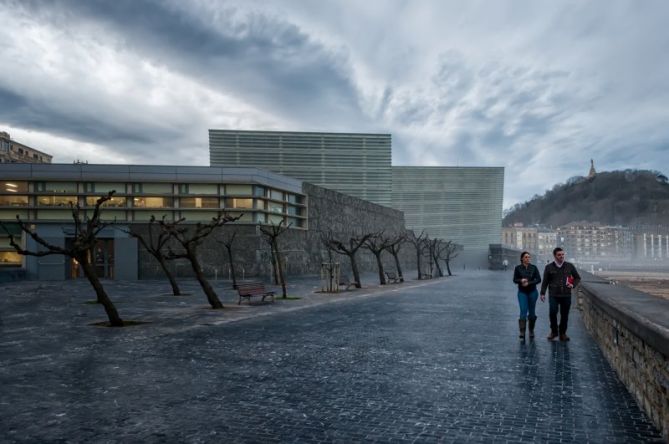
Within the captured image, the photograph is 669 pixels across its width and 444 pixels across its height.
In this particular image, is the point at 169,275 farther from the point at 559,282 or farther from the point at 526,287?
the point at 559,282

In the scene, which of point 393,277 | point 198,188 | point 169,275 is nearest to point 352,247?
point 393,277

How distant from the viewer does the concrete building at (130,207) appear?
Result: 41875 mm

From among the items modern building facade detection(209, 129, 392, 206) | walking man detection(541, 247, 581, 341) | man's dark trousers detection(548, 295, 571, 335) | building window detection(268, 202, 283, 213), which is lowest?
man's dark trousers detection(548, 295, 571, 335)

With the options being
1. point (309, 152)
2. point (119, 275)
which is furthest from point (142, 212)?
point (309, 152)

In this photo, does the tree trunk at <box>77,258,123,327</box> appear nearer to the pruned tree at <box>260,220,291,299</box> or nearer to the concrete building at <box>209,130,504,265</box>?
the pruned tree at <box>260,220,291,299</box>

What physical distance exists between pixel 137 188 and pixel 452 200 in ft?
299

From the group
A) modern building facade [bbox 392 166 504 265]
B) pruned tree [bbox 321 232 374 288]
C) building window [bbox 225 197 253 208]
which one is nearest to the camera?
pruned tree [bbox 321 232 374 288]

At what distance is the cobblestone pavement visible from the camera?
18.7 feet

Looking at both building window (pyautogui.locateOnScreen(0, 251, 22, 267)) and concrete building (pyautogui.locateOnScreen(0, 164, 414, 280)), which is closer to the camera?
building window (pyautogui.locateOnScreen(0, 251, 22, 267))

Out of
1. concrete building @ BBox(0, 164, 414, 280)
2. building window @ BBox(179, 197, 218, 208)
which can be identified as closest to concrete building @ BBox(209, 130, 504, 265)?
concrete building @ BBox(0, 164, 414, 280)

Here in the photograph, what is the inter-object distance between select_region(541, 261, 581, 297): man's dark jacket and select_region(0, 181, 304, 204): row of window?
36.3 m

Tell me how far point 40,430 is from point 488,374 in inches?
263

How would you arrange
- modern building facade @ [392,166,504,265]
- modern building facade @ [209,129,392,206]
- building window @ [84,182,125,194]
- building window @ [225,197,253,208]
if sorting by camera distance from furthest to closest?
modern building facade @ [392,166,504,265] < modern building facade @ [209,129,392,206] < building window @ [225,197,253,208] < building window @ [84,182,125,194]

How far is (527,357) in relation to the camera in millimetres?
9719
